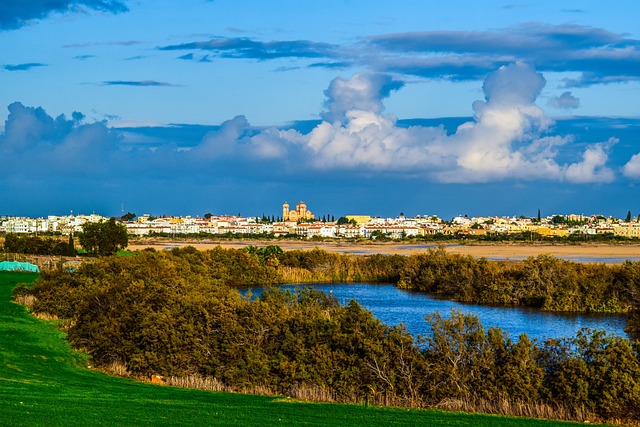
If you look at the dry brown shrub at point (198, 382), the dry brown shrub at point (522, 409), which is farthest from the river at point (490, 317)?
the dry brown shrub at point (522, 409)

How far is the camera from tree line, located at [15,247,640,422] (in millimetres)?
17880

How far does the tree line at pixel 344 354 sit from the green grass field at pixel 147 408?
1.91 metres

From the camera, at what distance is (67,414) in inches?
531

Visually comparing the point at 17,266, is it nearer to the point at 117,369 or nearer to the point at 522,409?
the point at 117,369

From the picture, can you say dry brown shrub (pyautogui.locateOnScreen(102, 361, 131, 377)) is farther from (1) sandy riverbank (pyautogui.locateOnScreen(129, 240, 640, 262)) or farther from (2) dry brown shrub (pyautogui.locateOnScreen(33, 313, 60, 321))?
(1) sandy riverbank (pyautogui.locateOnScreen(129, 240, 640, 262))

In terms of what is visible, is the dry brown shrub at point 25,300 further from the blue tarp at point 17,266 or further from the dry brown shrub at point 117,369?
the blue tarp at point 17,266

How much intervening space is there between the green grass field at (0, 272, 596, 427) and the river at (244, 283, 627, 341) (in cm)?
1349

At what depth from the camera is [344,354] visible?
65.7 feet

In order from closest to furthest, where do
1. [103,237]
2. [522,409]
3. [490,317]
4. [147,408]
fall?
[147,408] → [522,409] → [490,317] → [103,237]

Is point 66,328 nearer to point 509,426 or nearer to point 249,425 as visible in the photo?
point 249,425

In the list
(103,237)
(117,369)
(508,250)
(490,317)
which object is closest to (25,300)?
(117,369)

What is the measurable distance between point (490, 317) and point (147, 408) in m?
27.9

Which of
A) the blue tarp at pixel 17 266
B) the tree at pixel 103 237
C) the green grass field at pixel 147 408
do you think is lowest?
the green grass field at pixel 147 408

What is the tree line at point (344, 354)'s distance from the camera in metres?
17.9
